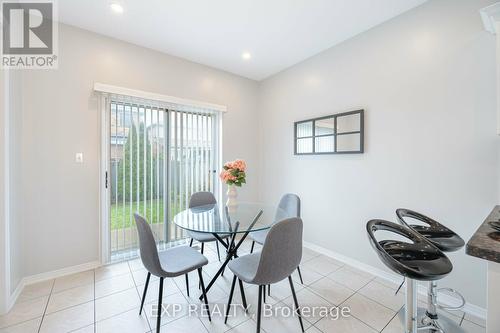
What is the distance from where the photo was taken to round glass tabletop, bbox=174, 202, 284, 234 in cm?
182

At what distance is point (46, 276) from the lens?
2.30m

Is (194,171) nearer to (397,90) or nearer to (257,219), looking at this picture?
(257,219)

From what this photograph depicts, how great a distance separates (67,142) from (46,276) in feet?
4.87

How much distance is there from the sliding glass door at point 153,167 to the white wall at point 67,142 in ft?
0.69

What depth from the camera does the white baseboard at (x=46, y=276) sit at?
1947 millimetres

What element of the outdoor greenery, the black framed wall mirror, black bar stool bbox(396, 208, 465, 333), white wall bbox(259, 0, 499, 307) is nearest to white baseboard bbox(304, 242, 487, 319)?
white wall bbox(259, 0, 499, 307)

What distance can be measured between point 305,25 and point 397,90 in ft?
4.09

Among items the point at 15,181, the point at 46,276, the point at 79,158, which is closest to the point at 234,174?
the point at 79,158

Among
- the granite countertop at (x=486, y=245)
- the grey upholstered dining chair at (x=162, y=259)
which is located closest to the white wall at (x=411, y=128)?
the granite countertop at (x=486, y=245)

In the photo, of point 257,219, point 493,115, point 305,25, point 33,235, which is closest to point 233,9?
point 305,25

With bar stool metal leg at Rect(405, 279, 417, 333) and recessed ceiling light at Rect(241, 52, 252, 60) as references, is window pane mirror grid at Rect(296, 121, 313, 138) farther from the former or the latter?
bar stool metal leg at Rect(405, 279, 417, 333)

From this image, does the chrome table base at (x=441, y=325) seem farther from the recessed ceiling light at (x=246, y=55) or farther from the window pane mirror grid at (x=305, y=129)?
the recessed ceiling light at (x=246, y=55)

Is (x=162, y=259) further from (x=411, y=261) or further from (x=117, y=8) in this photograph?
(x=117, y=8)

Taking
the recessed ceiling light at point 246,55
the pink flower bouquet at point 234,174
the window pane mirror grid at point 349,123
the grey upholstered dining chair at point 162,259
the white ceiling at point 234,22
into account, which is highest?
the recessed ceiling light at point 246,55
